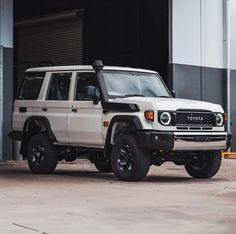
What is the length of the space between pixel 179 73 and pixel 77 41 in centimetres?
563

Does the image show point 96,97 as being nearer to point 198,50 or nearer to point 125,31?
point 198,50

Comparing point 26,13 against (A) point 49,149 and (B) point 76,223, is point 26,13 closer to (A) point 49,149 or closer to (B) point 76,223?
(A) point 49,149

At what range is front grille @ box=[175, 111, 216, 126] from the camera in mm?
12669

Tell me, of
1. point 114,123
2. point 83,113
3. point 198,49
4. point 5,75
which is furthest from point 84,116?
point 198,49

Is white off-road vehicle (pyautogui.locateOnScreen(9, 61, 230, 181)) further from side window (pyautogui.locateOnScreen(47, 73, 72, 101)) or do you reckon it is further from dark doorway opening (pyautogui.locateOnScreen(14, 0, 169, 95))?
dark doorway opening (pyautogui.locateOnScreen(14, 0, 169, 95))

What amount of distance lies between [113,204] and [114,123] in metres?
3.62

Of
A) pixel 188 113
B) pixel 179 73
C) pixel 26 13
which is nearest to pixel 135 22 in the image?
pixel 179 73

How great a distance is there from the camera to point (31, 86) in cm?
1502

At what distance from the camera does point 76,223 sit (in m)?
7.96

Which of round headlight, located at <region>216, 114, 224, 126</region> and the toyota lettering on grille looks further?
round headlight, located at <region>216, 114, 224, 126</region>

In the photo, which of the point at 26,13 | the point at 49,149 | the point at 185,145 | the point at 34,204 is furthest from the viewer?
the point at 26,13

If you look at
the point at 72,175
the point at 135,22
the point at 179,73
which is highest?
the point at 135,22

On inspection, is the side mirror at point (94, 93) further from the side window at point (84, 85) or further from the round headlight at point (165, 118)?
the round headlight at point (165, 118)

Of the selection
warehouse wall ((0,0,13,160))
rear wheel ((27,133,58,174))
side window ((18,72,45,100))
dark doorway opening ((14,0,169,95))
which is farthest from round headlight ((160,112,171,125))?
dark doorway opening ((14,0,169,95))
